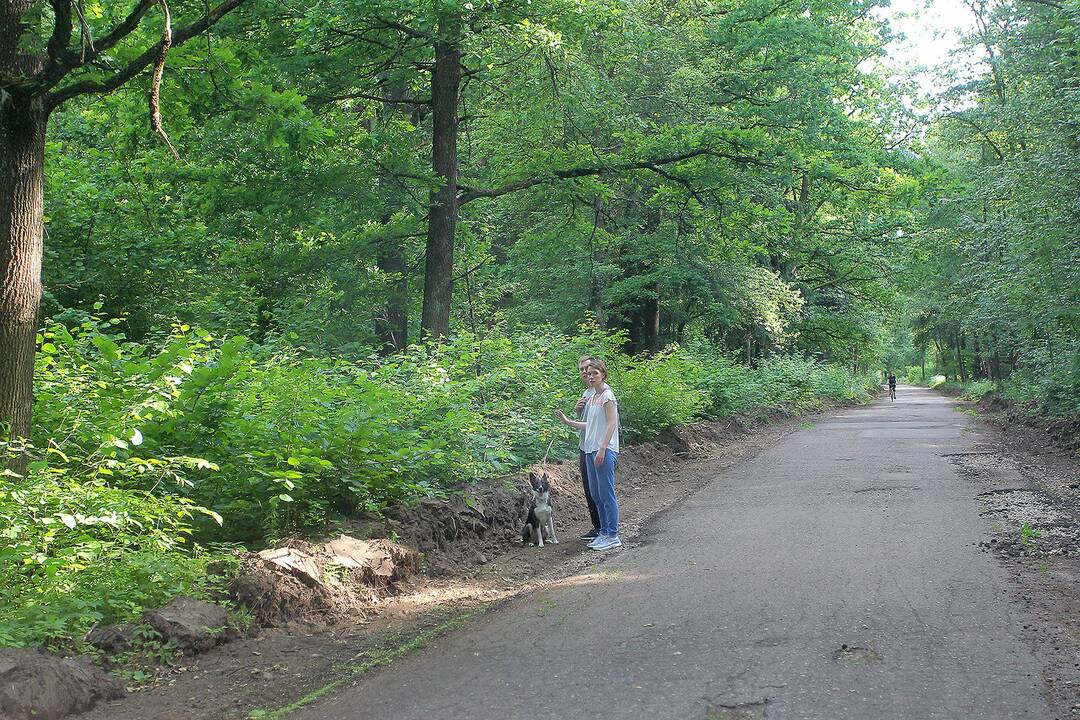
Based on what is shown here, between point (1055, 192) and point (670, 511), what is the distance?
12.1 meters

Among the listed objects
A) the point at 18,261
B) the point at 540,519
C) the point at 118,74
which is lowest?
the point at 540,519

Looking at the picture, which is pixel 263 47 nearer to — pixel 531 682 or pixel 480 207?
pixel 480 207

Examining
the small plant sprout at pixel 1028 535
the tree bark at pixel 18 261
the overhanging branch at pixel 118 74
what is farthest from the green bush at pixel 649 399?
the tree bark at pixel 18 261

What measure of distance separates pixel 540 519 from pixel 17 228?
5.64 m

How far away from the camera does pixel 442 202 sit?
54.5ft

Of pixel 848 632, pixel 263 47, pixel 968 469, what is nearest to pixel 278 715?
pixel 848 632

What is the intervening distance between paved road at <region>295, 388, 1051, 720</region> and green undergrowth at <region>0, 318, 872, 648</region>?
6.48 ft

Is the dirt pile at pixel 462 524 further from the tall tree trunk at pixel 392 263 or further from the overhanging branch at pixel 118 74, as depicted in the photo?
the tall tree trunk at pixel 392 263

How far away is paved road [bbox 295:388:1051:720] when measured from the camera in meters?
4.63

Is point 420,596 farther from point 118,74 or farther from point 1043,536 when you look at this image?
point 1043,536

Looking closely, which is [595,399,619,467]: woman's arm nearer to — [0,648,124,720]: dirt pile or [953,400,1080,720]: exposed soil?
[953,400,1080,720]: exposed soil

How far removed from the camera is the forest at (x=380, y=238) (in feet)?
21.5

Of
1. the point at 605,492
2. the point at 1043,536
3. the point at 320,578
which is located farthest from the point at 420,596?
the point at 1043,536

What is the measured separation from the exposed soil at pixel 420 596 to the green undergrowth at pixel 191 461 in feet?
1.47
